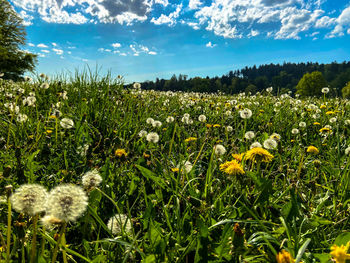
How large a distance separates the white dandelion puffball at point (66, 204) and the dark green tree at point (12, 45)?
145 ft

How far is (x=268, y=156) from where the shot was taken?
62.7 inches

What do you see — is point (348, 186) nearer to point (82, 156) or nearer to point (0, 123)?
point (82, 156)

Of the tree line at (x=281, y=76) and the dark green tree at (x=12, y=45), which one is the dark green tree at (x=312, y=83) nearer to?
the tree line at (x=281, y=76)

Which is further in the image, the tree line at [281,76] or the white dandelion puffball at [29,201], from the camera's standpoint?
the tree line at [281,76]

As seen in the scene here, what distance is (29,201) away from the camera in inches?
31.1

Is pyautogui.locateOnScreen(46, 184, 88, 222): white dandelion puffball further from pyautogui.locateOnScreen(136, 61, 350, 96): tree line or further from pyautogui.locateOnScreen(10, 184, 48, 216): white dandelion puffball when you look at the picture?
pyautogui.locateOnScreen(136, 61, 350, 96): tree line

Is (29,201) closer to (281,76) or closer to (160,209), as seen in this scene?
(160,209)

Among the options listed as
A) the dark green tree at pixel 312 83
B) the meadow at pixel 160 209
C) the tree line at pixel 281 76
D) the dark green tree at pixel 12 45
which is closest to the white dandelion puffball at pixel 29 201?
the meadow at pixel 160 209

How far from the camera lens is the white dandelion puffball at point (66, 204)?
0.74 metres

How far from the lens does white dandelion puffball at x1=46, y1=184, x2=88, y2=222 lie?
2.42 ft

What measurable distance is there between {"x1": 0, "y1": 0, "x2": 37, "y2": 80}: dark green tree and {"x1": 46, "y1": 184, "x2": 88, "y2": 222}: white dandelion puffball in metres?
44.3

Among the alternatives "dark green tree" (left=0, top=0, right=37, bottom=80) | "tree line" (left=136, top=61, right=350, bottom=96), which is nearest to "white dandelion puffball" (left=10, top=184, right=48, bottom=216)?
"dark green tree" (left=0, top=0, right=37, bottom=80)

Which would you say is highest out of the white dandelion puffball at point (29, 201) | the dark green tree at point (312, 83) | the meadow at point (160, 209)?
the dark green tree at point (312, 83)

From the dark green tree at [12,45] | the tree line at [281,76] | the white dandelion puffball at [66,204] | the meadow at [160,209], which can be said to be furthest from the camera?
the tree line at [281,76]
